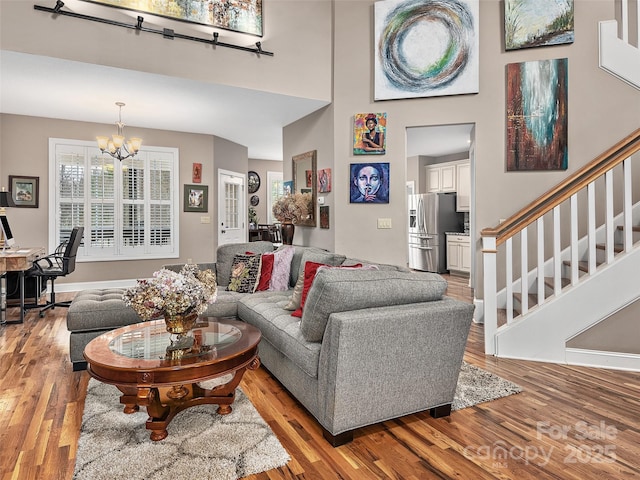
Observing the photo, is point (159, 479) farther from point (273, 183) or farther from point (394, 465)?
point (273, 183)

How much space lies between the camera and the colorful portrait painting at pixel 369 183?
4.73m

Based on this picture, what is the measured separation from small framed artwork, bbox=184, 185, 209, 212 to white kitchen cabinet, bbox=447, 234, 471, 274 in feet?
15.2

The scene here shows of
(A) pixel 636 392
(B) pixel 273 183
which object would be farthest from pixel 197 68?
(B) pixel 273 183

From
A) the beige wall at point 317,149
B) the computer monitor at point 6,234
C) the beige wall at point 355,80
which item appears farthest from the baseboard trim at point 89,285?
the beige wall at point 355,80

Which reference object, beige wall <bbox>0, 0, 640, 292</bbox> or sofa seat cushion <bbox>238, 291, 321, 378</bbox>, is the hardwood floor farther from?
beige wall <bbox>0, 0, 640, 292</bbox>

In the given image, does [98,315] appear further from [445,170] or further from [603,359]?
[445,170]

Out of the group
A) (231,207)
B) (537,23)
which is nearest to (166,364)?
(537,23)

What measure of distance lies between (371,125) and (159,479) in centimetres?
404

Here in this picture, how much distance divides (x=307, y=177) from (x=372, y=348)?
12.7 feet

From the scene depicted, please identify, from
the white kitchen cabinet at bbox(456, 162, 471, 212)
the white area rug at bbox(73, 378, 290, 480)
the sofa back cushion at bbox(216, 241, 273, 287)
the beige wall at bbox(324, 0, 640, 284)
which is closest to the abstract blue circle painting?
the beige wall at bbox(324, 0, 640, 284)

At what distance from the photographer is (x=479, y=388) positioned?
2684mm

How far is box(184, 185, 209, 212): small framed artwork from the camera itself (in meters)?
6.86

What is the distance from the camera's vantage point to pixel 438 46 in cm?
446

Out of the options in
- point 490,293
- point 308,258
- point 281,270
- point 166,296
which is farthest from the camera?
point 281,270
